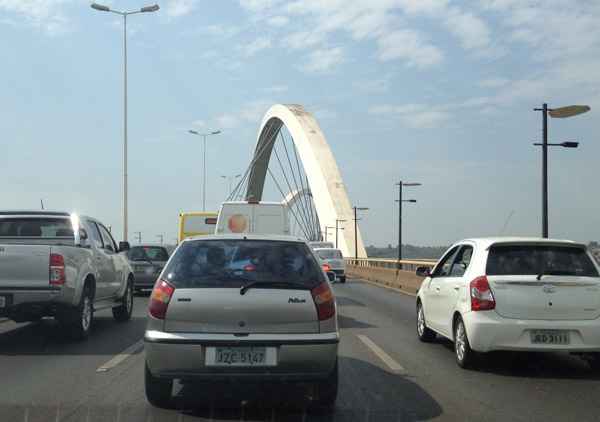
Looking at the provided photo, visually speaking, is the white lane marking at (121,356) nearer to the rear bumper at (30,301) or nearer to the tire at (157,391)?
the rear bumper at (30,301)

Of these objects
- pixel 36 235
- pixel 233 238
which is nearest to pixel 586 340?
pixel 233 238

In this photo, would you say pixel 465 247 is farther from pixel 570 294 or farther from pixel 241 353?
pixel 241 353

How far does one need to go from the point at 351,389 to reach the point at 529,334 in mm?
2117

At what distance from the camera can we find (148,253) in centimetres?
2164

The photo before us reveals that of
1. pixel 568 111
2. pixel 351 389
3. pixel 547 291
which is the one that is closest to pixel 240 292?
pixel 351 389

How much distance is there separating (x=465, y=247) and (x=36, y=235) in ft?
21.2

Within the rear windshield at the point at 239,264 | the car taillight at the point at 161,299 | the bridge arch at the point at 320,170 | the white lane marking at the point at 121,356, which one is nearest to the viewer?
the car taillight at the point at 161,299

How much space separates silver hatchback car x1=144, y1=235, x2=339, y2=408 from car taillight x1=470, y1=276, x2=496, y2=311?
2441mm

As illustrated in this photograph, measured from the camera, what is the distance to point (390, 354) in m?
9.22

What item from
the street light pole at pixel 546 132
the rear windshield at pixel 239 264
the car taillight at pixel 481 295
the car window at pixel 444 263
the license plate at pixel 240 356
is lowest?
the license plate at pixel 240 356

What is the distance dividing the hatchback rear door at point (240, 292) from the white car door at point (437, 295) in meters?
3.65

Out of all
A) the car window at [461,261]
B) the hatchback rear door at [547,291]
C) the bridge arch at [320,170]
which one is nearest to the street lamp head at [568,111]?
the car window at [461,261]

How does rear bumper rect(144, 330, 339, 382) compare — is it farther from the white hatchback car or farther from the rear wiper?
the white hatchback car

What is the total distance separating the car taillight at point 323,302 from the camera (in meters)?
5.90
